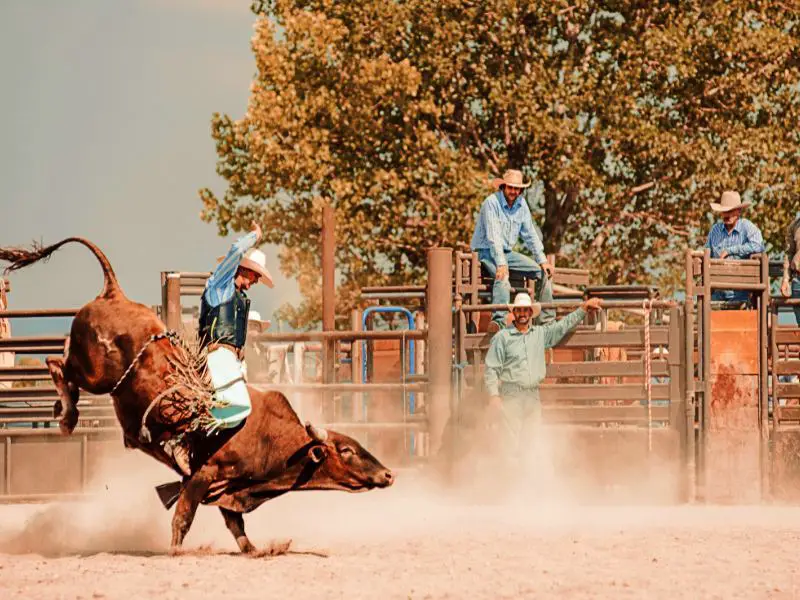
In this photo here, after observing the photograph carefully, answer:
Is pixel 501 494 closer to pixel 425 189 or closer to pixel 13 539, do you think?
pixel 13 539

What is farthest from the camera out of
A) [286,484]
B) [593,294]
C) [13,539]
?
[593,294]

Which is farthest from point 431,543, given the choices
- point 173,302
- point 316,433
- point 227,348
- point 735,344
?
point 173,302

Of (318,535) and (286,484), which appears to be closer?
(286,484)

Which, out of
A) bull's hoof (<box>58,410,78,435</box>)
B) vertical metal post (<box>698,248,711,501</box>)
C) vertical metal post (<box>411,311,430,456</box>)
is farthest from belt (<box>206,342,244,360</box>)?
vertical metal post (<box>411,311,430,456</box>)

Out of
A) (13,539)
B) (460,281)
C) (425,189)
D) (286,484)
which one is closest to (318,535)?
(286,484)

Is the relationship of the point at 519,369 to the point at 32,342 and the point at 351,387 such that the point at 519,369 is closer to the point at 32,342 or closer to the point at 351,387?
the point at 351,387

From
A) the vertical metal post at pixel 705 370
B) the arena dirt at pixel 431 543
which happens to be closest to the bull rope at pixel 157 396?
the arena dirt at pixel 431 543

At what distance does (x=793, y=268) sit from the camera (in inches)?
550

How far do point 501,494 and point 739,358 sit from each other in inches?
96.3

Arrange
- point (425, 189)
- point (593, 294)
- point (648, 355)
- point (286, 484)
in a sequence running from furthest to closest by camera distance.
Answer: point (425, 189) < point (593, 294) < point (648, 355) < point (286, 484)

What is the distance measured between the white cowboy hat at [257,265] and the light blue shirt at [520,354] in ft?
10.2

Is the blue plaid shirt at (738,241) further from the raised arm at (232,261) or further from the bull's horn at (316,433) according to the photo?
the raised arm at (232,261)

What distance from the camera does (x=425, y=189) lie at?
2528 cm

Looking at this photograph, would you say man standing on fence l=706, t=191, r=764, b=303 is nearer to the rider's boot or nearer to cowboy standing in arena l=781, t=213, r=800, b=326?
cowboy standing in arena l=781, t=213, r=800, b=326
